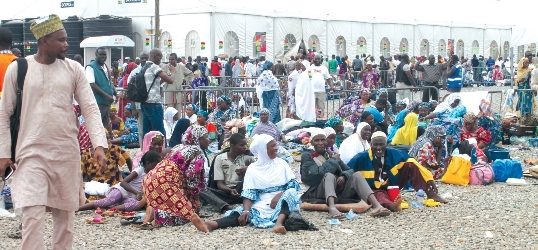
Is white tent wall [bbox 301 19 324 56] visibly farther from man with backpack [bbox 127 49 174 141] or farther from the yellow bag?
the yellow bag

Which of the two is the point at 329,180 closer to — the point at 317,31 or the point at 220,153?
the point at 220,153

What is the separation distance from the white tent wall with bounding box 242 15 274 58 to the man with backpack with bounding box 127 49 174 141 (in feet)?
63.3

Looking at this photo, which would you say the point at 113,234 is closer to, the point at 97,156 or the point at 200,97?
the point at 97,156

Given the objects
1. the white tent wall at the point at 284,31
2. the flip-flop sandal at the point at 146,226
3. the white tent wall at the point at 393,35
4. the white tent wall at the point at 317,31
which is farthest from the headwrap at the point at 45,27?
the white tent wall at the point at 393,35

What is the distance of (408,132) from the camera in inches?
487

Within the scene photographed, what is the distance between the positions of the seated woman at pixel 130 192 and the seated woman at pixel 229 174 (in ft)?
1.97

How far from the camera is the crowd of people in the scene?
5121 millimetres

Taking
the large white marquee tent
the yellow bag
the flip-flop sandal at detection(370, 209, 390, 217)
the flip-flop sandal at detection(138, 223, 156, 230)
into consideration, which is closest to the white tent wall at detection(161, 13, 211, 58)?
the large white marquee tent

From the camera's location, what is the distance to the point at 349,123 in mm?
14109

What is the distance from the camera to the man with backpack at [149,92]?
11.4 meters

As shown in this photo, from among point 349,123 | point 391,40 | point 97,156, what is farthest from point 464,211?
point 391,40

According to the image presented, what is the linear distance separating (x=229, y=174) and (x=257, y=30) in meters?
22.5

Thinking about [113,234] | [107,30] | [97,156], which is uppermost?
[107,30]

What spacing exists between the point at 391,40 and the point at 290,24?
5.68 metres
